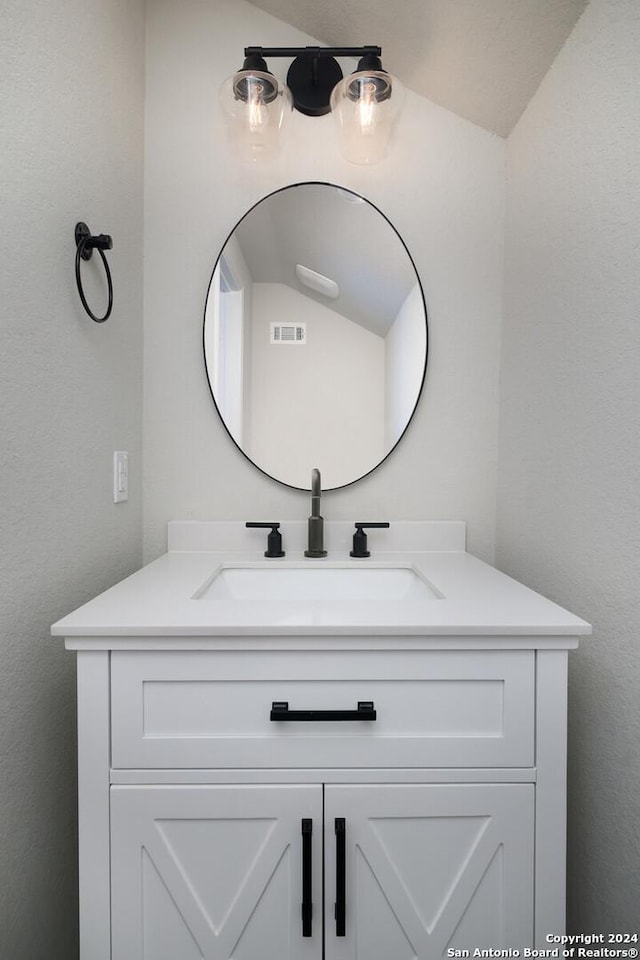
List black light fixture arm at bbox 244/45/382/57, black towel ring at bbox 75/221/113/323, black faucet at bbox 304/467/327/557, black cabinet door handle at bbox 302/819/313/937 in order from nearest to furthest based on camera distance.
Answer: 1. black cabinet door handle at bbox 302/819/313/937
2. black towel ring at bbox 75/221/113/323
3. black light fixture arm at bbox 244/45/382/57
4. black faucet at bbox 304/467/327/557

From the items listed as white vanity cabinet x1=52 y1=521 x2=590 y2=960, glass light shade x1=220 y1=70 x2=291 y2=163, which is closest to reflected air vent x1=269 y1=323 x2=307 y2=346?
glass light shade x1=220 y1=70 x2=291 y2=163

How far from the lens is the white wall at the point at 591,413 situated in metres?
0.92

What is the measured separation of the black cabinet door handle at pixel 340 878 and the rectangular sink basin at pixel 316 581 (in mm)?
520

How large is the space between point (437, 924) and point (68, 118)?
160 centimetres

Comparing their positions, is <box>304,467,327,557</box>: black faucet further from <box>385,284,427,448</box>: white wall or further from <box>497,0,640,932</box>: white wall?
<box>497,0,640,932</box>: white wall

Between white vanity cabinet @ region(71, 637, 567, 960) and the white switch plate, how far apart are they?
0.51 metres

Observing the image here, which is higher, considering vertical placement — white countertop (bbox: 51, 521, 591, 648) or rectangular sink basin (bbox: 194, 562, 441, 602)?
white countertop (bbox: 51, 521, 591, 648)

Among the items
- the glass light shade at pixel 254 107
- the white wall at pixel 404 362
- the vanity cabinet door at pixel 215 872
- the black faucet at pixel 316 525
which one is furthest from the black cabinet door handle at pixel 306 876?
the glass light shade at pixel 254 107

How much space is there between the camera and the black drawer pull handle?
845mm

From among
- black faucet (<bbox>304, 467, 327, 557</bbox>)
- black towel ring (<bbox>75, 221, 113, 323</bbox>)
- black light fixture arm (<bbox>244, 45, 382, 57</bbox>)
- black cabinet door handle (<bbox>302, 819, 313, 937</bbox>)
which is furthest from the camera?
black faucet (<bbox>304, 467, 327, 557</bbox>)

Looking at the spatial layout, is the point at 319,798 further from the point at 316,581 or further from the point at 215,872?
the point at 316,581

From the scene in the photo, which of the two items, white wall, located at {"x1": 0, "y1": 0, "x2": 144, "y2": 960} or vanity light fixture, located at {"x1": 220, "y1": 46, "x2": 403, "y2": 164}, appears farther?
vanity light fixture, located at {"x1": 220, "y1": 46, "x2": 403, "y2": 164}

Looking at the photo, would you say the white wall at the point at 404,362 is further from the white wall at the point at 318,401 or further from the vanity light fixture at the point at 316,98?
the vanity light fixture at the point at 316,98

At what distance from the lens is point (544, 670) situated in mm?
863
